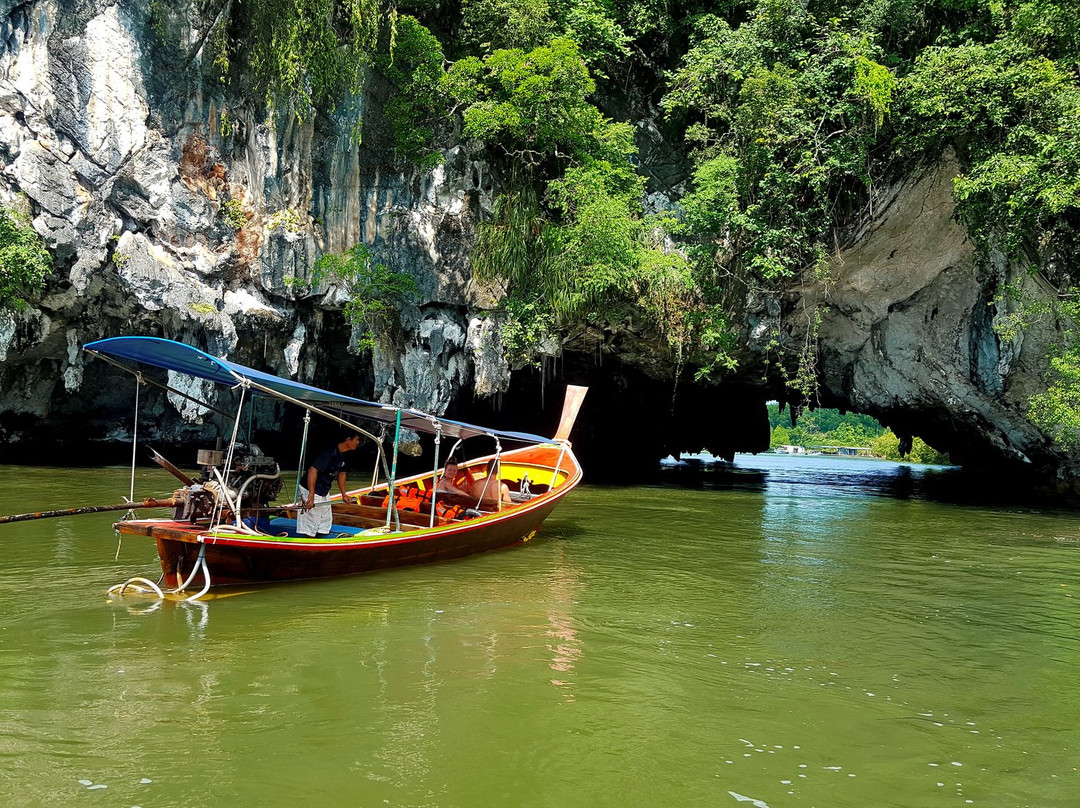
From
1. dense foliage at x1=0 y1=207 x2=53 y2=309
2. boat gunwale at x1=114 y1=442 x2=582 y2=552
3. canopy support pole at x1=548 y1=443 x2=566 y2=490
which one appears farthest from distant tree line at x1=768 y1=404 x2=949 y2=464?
dense foliage at x1=0 y1=207 x2=53 y2=309

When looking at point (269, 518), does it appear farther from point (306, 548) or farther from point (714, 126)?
point (714, 126)

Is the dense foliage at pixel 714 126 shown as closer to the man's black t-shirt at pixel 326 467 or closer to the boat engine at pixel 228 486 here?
the man's black t-shirt at pixel 326 467

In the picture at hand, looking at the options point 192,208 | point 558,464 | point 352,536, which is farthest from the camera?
point 192,208

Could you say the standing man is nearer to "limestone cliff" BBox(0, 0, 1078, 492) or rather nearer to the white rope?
the white rope

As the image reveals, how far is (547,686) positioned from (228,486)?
405 centimetres

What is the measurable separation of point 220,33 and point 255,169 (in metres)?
2.49

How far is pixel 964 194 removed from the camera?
13.7 metres

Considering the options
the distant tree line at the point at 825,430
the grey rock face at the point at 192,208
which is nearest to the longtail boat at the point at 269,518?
the grey rock face at the point at 192,208

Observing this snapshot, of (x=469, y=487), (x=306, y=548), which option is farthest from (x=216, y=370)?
(x=469, y=487)

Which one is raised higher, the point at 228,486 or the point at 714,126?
the point at 714,126

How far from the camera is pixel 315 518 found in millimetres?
7918

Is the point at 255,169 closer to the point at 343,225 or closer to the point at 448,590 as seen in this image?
the point at 343,225

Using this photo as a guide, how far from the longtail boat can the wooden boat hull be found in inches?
0.4

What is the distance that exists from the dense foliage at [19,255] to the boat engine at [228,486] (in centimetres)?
918
